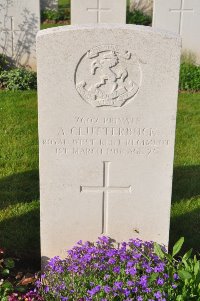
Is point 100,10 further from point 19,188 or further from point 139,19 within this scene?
point 139,19

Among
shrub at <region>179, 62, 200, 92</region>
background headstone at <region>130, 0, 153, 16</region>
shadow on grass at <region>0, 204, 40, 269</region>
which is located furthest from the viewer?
background headstone at <region>130, 0, 153, 16</region>

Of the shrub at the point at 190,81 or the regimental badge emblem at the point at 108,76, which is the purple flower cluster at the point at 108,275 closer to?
the regimental badge emblem at the point at 108,76

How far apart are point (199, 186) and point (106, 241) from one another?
6.33ft

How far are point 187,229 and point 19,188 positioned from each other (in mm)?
1734

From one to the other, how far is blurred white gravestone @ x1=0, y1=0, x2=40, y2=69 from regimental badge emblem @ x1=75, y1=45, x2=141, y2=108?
571cm

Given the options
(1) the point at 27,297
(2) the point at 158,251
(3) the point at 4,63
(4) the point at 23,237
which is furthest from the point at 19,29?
(1) the point at 27,297

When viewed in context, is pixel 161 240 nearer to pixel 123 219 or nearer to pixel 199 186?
pixel 123 219

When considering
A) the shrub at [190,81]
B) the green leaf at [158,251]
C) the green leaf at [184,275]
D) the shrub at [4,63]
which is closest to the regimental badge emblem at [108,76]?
the green leaf at [158,251]

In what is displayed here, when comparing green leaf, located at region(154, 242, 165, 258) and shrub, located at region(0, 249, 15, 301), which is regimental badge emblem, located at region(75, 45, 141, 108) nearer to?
green leaf, located at region(154, 242, 165, 258)

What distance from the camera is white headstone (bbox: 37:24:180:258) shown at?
3.33 metres

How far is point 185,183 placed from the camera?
546 cm

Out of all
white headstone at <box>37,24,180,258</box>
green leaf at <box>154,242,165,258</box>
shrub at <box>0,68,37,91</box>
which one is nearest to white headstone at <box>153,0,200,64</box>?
shrub at <box>0,68,37,91</box>

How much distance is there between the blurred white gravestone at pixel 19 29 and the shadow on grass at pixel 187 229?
520 centimetres

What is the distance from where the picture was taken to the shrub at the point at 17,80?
27.3ft
